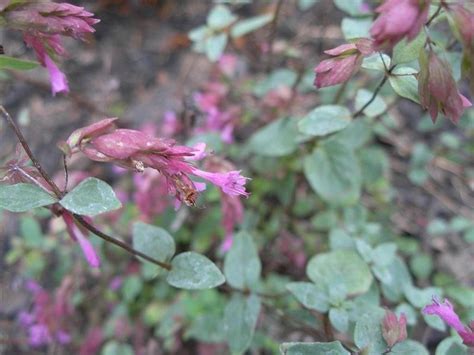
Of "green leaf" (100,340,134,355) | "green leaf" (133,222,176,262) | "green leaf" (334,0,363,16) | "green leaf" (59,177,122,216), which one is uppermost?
"green leaf" (334,0,363,16)

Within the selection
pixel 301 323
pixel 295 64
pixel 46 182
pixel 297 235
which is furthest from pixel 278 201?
pixel 46 182

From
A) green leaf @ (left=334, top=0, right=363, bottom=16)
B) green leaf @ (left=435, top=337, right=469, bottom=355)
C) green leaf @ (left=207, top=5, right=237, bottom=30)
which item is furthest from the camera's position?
green leaf @ (left=207, top=5, right=237, bottom=30)

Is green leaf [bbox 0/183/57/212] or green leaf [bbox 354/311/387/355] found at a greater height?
green leaf [bbox 0/183/57/212]

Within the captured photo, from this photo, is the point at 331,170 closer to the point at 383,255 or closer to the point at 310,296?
the point at 383,255

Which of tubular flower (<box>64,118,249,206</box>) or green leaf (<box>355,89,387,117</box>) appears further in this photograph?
green leaf (<box>355,89,387,117</box>)

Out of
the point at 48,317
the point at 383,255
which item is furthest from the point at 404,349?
the point at 48,317

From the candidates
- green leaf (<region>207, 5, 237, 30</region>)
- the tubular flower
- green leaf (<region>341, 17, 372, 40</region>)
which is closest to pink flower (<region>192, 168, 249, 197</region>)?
the tubular flower

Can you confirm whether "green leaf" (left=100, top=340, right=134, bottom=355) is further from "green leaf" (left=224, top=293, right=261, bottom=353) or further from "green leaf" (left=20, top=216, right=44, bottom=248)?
"green leaf" (left=224, top=293, right=261, bottom=353)

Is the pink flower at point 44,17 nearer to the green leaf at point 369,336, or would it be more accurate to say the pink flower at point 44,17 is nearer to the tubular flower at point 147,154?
the tubular flower at point 147,154
